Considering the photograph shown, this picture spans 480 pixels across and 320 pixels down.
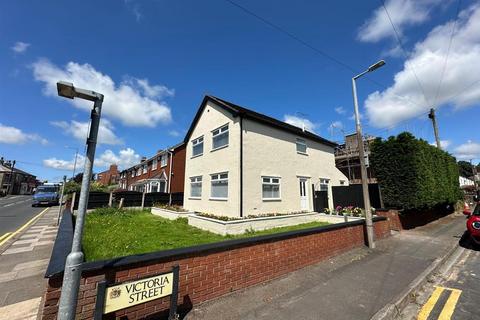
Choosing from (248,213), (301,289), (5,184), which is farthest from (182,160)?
(5,184)

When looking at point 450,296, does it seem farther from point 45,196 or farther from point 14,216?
point 45,196

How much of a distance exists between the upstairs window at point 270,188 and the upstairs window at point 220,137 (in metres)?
3.45

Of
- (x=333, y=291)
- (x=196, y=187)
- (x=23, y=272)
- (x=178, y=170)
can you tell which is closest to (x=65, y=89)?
(x=333, y=291)

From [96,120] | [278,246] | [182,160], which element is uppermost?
[182,160]

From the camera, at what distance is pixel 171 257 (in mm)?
4047

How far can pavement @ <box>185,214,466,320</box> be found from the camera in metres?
4.18

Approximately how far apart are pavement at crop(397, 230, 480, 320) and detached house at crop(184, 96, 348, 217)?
26.0ft

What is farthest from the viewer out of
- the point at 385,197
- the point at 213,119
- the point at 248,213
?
the point at 213,119

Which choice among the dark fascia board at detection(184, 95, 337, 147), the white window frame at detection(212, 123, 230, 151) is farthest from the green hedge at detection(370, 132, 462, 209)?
the white window frame at detection(212, 123, 230, 151)

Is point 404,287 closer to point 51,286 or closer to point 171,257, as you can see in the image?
point 171,257

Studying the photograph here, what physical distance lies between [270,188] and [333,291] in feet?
28.5

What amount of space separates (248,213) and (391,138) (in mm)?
9869

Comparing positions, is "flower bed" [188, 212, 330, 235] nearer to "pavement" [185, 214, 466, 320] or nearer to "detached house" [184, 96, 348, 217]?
"detached house" [184, 96, 348, 217]

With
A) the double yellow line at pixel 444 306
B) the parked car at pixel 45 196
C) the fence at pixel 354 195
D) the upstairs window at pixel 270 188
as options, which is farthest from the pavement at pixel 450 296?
the parked car at pixel 45 196
